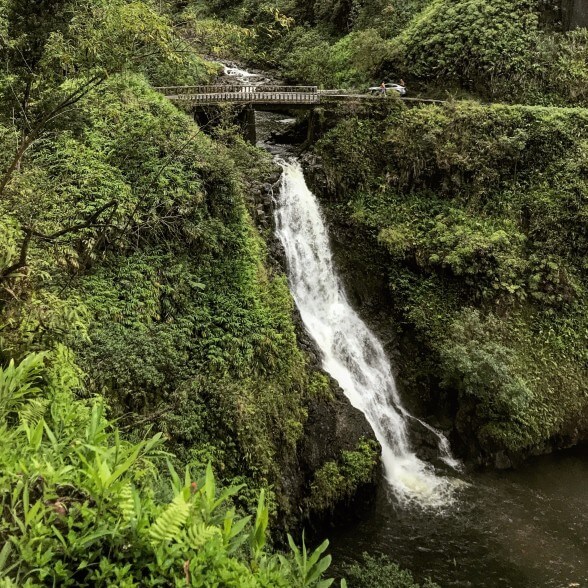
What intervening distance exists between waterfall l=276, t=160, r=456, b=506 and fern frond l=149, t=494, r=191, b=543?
9.44 metres

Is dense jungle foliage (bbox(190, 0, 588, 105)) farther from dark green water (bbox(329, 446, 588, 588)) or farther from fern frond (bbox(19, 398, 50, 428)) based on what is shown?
fern frond (bbox(19, 398, 50, 428))

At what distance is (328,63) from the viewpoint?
24.0 meters

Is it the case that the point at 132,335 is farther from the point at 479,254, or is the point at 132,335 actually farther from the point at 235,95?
the point at 479,254

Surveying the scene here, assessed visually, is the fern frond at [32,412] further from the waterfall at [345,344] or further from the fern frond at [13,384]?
the waterfall at [345,344]

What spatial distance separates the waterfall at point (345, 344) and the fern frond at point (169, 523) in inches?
372

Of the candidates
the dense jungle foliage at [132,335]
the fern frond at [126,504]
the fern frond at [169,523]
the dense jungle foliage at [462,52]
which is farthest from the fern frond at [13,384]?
the dense jungle foliage at [462,52]

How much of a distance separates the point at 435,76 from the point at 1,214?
64.7 feet

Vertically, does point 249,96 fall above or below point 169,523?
above

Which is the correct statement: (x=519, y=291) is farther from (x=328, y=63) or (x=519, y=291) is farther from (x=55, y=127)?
(x=328, y=63)

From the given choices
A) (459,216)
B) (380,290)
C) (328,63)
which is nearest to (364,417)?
(380,290)

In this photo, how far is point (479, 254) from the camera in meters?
14.7

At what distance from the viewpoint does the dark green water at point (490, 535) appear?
9438mm

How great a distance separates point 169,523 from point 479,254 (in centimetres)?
1380

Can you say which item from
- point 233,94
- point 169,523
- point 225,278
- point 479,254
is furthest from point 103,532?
point 233,94
